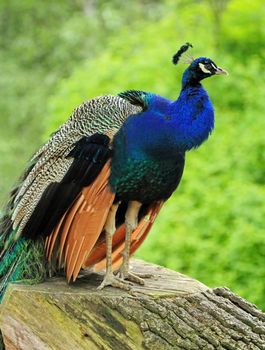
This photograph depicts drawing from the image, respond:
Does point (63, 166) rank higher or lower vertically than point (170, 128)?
lower

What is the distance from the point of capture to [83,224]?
3.30 m

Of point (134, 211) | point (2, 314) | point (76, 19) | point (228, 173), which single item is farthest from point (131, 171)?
point (76, 19)

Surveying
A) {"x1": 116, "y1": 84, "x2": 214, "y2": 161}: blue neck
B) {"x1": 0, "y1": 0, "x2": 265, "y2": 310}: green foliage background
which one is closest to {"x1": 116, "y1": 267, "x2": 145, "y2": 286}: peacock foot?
{"x1": 116, "y1": 84, "x2": 214, "y2": 161}: blue neck

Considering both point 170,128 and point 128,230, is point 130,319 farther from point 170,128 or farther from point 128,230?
point 170,128

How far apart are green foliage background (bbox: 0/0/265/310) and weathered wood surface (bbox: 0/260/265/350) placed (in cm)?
113

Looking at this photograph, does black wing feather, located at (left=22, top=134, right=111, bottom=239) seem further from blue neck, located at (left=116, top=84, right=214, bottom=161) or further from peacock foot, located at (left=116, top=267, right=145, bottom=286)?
peacock foot, located at (left=116, top=267, right=145, bottom=286)

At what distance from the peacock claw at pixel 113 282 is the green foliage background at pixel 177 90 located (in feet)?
3.34

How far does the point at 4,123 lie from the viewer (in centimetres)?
1382

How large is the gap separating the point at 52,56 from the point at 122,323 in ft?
41.8

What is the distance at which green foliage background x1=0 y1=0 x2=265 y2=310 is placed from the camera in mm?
5391

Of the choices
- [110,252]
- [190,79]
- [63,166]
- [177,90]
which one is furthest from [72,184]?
[177,90]

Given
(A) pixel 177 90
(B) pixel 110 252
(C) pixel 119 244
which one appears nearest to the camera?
(B) pixel 110 252

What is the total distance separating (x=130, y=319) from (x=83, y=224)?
0.48 meters

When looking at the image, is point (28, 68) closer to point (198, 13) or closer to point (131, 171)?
point (198, 13)
